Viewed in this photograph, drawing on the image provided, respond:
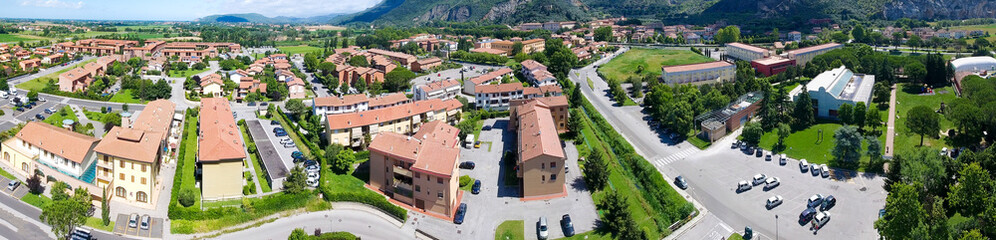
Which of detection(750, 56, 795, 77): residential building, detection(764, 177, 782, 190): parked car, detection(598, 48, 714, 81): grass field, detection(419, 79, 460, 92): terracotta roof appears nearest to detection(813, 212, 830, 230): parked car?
detection(764, 177, 782, 190): parked car

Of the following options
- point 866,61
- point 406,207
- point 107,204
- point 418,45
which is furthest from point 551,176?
point 418,45

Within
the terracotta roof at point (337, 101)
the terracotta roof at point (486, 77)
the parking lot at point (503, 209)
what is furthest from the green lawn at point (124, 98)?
the parking lot at point (503, 209)

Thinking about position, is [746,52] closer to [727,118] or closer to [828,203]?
[727,118]

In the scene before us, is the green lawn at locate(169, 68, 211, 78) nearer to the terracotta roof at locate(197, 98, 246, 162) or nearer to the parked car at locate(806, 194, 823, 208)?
the terracotta roof at locate(197, 98, 246, 162)

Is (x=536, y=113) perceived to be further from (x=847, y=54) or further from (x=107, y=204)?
(x=847, y=54)

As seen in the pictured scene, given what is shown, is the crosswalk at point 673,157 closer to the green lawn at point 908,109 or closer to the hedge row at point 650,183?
the hedge row at point 650,183

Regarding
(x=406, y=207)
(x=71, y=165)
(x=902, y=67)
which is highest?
(x=902, y=67)
